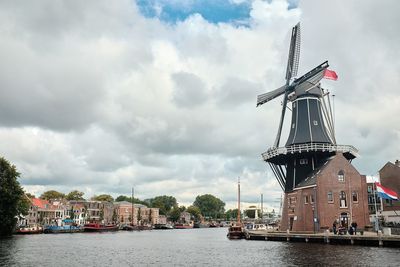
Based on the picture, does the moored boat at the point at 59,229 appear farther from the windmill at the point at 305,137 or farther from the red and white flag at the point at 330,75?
the red and white flag at the point at 330,75

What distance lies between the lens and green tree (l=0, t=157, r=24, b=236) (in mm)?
77375

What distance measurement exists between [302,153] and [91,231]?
77.5 meters

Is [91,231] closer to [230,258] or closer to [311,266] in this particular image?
[230,258]

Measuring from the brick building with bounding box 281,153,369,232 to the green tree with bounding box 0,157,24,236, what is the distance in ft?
169

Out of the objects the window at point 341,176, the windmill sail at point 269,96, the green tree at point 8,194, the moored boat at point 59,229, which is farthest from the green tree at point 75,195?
the window at point 341,176

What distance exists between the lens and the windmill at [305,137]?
70812 mm

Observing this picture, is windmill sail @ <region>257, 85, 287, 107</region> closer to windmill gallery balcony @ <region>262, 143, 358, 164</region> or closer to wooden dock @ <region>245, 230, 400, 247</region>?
windmill gallery balcony @ <region>262, 143, 358, 164</region>

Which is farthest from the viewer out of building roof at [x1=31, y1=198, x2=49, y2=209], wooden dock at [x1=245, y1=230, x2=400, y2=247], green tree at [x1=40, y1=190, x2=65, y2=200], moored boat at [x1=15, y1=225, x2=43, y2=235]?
green tree at [x1=40, y1=190, x2=65, y2=200]

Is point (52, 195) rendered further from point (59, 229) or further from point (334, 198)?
point (334, 198)

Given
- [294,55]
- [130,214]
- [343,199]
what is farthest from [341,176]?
[130,214]

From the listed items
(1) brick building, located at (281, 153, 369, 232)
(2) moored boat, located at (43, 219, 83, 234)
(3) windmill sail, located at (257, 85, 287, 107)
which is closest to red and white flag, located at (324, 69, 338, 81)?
(3) windmill sail, located at (257, 85, 287, 107)

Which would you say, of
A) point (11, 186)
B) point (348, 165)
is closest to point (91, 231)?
point (11, 186)

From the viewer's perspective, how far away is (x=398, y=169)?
78000mm

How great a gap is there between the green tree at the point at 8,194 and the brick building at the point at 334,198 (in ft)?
169
